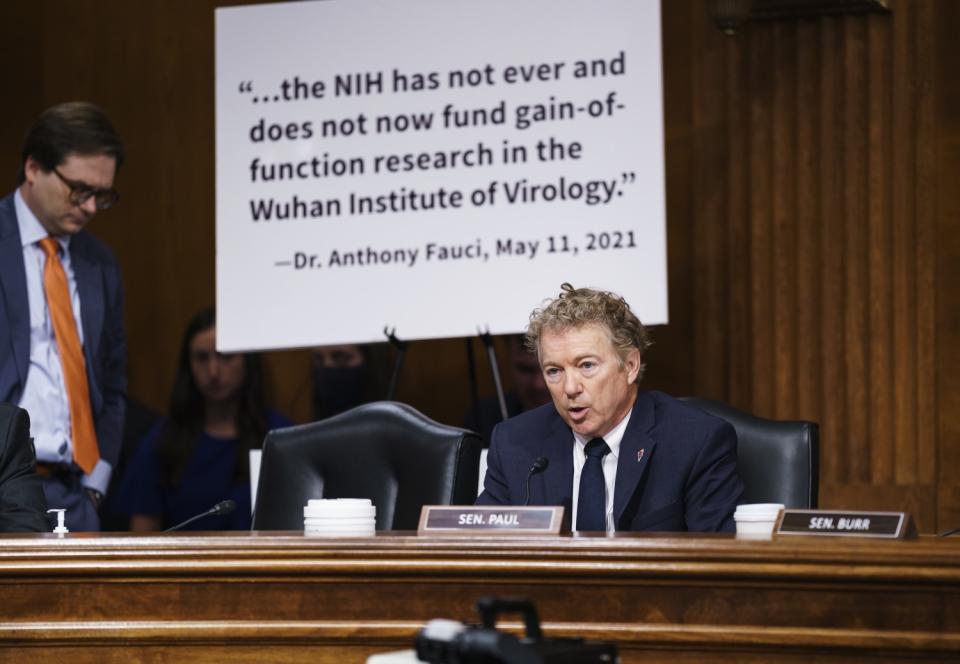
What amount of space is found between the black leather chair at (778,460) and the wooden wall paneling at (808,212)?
4.60 ft

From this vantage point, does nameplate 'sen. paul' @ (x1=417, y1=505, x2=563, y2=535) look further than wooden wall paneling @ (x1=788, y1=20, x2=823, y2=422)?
No

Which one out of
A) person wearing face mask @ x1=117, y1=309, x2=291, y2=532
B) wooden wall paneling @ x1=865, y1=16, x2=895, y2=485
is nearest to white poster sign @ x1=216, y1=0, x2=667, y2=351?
person wearing face mask @ x1=117, y1=309, x2=291, y2=532

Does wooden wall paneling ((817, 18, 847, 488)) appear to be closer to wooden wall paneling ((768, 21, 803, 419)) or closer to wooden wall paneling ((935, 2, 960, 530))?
wooden wall paneling ((768, 21, 803, 419))

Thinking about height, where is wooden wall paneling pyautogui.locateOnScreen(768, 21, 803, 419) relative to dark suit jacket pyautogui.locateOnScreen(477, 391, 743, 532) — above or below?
above

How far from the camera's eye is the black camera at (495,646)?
4.37ft

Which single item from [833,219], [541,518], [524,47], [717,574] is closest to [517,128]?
[524,47]

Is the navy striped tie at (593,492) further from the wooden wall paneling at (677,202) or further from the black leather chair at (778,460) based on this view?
the wooden wall paneling at (677,202)

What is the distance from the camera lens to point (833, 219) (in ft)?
14.9

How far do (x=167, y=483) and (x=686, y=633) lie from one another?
310cm

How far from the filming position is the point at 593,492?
303cm

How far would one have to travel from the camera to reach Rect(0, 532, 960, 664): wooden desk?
1.91 meters

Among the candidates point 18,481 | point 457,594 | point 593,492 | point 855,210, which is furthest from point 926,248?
point 457,594

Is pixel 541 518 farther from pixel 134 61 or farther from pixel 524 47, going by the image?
pixel 134 61

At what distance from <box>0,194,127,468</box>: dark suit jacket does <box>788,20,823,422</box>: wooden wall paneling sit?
6.37ft
